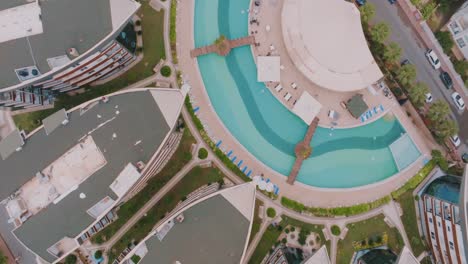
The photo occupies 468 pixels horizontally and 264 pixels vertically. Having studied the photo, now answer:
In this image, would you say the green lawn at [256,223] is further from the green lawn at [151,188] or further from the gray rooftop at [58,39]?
the gray rooftop at [58,39]

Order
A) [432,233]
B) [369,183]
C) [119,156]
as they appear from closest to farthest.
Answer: [119,156] → [432,233] → [369,183]

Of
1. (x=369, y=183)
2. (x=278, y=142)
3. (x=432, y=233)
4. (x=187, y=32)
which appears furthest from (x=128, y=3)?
(x=432, y=233)

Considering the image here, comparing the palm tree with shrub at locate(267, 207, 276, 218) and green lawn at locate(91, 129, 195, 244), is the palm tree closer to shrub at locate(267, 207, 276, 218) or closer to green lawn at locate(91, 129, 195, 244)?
shrub at locate(267, 207, 276, 218)

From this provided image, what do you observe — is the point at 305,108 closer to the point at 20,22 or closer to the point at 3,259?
the point at 20,22

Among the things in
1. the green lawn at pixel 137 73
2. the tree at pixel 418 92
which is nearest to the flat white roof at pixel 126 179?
the green lawn at pixel 137 73

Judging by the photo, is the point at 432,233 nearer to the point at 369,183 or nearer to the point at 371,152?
the point at 369,183

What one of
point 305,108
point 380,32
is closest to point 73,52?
point 305,108
